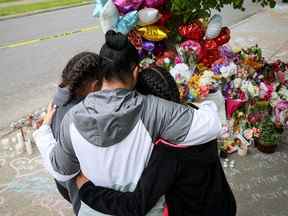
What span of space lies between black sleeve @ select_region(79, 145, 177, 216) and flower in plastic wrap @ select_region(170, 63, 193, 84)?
90.8 inches

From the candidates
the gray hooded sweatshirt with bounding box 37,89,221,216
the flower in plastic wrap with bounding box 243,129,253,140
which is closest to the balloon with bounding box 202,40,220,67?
the flower in plastic wrap with bounding box 243,129,253,140

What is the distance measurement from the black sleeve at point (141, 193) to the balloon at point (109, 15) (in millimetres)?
2337

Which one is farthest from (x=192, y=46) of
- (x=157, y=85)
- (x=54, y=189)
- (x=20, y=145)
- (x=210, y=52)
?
(x=157, y=85)

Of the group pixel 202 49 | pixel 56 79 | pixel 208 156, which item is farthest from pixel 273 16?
pixel 208 156

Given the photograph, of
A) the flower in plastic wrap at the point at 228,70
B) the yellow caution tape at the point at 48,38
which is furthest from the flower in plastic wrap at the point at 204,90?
the yellow caution tape at the point at 48,38

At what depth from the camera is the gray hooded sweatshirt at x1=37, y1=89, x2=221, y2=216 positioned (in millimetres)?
1557

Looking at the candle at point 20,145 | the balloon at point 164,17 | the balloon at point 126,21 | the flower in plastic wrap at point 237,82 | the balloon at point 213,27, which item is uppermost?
the balloon at point 126,21

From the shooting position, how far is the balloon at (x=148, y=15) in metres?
Result: 3.82

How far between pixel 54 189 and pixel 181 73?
1579 millimetres

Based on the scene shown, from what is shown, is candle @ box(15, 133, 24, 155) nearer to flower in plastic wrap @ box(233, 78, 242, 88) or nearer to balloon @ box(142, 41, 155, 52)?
balloon @ box(142, 41, 155, 52)

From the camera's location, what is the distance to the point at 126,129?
5.14 feet

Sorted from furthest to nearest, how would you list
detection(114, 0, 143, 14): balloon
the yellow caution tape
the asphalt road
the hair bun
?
the yellow caution tape → the asphalt road → detection(114, 0, 143, 14): balloon → the hair bun

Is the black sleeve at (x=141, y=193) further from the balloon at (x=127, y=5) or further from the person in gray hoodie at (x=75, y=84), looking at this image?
the balloon at (x=127, y=5)

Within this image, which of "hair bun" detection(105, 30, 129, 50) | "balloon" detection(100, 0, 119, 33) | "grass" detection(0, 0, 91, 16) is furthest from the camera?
"grass" detection(0, 0, 91, 16)
